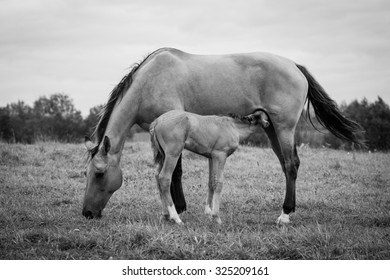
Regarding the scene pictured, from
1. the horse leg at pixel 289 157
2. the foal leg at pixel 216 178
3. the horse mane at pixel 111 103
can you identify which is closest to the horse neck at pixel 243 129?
the foal leg at pixel 216 178

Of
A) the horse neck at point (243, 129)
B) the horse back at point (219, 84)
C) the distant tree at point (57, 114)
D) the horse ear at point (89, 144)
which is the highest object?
the horse back at point (219, 84)

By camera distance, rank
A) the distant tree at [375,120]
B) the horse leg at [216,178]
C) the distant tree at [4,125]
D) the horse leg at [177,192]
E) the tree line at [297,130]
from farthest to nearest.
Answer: the distant tree at [4,125] < the distant tree at [375,120] < the tree line at [297,130] < the horse leg at [177,192] < the horse leg at [216,178]

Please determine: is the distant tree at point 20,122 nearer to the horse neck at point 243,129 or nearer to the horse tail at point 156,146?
the horse tail at point 156,146

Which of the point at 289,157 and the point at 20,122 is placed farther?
the point at 20,122

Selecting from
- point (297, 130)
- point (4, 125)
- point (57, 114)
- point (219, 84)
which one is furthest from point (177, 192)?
point (57, 114)

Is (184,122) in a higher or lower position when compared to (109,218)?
higher

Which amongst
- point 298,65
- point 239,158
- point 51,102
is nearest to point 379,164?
point 239,158

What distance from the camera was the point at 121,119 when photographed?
24.5 feet

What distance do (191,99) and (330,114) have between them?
298cm

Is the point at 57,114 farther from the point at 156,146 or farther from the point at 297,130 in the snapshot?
the point at 156,146

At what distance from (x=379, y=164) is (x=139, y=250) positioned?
10181 millimetres

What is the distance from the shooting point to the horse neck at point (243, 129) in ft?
23.8

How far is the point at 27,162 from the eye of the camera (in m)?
12.1
